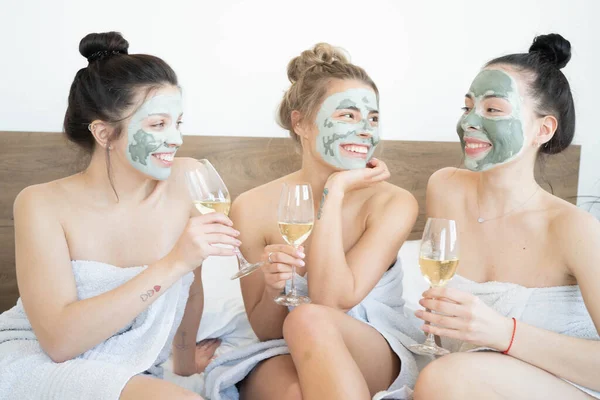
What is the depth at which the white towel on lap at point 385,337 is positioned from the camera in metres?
1.43

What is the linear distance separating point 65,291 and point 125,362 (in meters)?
0.20

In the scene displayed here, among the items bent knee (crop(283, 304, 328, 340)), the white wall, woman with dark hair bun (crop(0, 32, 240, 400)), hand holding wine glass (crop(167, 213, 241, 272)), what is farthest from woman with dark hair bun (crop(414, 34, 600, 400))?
the white wall

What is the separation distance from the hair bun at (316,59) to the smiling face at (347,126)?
0.13 meters

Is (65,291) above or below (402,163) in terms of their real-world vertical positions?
below

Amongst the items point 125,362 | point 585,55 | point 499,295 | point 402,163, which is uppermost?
point 585,55

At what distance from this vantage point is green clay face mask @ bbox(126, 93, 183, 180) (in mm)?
1469

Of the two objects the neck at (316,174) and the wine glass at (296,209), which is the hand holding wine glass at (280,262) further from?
the neck at (316,174)

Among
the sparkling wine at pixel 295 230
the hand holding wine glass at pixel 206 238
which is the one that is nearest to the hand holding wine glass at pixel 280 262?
the sparkling wine at pixel 295 230

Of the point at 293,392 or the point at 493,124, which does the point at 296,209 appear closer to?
the point at 293,392

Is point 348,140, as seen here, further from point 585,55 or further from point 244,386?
point 585,55

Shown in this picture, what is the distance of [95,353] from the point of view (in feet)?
4.45

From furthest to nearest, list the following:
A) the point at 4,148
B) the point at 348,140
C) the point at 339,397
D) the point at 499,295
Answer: the point at 4,148 < the point at 348,140 < the point at 499,295 < the point at 339,397

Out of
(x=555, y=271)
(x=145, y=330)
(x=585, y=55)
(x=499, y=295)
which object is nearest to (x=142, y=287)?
(x=145, y=330)

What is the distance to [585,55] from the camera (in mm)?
3150
